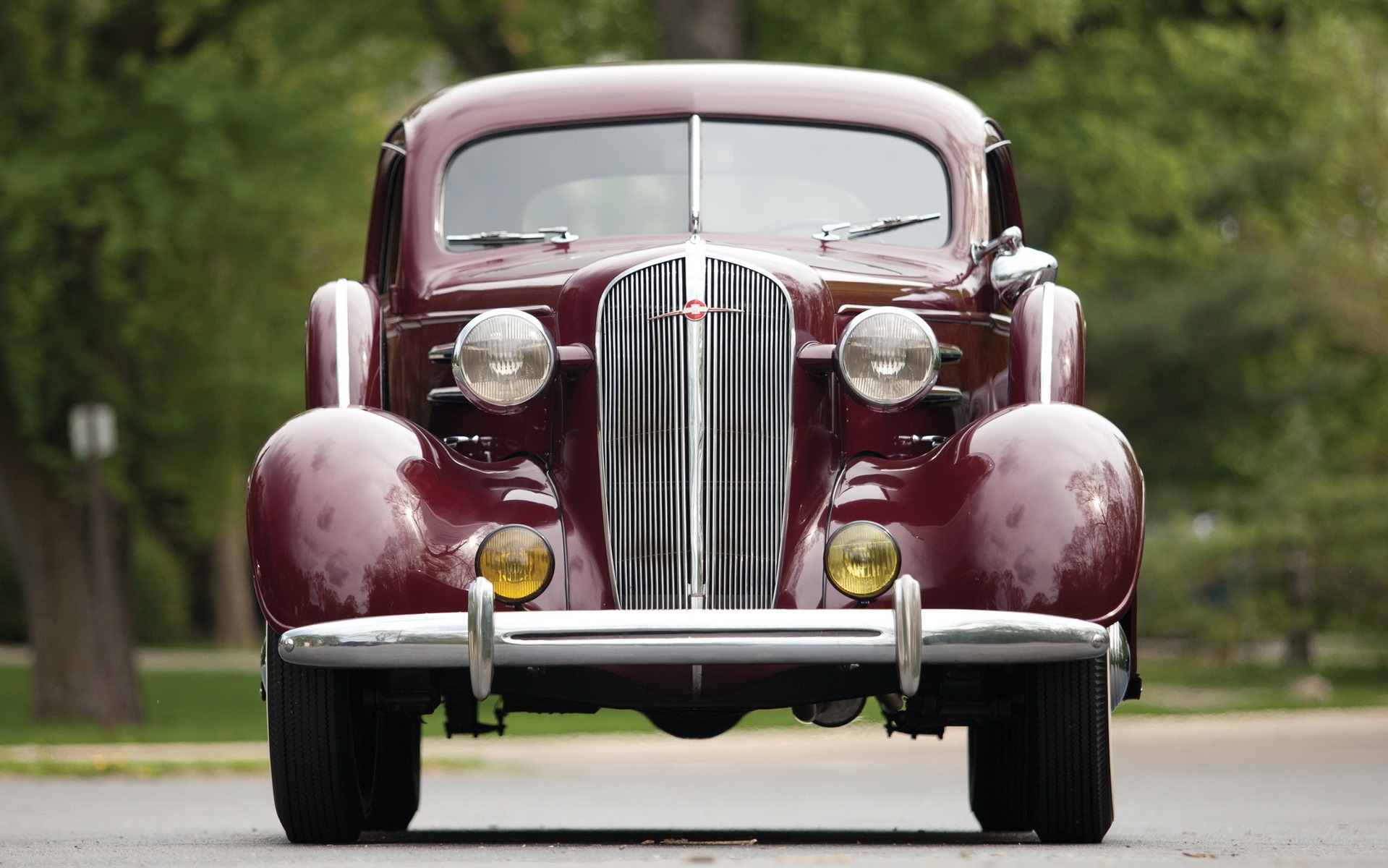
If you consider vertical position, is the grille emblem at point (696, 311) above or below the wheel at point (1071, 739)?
above

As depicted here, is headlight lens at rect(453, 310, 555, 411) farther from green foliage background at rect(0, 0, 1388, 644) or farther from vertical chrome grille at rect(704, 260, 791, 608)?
green foliage background at rect(0, 0, 1388, 644)

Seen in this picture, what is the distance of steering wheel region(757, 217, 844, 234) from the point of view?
6.11 metres

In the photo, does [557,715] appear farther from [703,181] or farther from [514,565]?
[514,565]

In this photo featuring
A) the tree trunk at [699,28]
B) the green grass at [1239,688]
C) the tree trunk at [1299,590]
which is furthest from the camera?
the tree trunk at [1299,590]

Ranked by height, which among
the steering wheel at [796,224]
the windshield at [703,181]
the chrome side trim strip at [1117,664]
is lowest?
the chrome side trim strip at [1117,664]

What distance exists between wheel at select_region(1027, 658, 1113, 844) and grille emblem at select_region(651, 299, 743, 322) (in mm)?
1236

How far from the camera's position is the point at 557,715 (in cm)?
1731

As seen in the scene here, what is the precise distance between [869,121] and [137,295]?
11.8 m

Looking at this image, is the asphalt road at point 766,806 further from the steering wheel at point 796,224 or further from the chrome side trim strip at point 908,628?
the steering wheel at point 796,224

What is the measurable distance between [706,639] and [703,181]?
2001 mm

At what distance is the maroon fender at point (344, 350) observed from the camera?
18.7ft

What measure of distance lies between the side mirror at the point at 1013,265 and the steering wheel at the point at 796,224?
0.47 m

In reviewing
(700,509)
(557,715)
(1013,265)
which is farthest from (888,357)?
(557,715)

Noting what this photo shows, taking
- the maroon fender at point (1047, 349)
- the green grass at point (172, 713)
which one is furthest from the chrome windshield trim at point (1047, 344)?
the green grass at point (172, 713)
